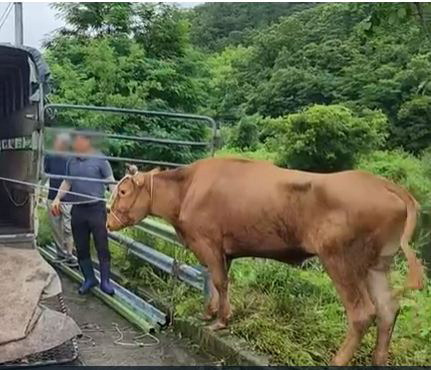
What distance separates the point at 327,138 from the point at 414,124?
65cm

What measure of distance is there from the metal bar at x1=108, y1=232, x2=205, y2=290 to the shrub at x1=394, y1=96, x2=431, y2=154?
150cm

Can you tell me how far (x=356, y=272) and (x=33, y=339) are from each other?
1812 mm

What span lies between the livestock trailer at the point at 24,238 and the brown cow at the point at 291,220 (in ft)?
1.98

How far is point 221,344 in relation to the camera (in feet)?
13.6

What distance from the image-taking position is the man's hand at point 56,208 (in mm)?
4893

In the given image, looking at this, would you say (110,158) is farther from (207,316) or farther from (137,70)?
(207,316)

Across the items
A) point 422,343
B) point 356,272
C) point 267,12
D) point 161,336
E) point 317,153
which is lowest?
point 161,336

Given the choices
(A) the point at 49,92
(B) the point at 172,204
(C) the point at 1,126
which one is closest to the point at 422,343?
(B) the point at 172,204

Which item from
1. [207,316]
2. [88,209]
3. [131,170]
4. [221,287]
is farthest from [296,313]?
[88,209]

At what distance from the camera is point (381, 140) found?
4.12 meters

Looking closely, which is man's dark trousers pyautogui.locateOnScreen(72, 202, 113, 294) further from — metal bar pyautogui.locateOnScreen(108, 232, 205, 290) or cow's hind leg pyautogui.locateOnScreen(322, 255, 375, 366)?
cow's hind leg pyautogui.locateOnScreen(322, 255, 375, 366)

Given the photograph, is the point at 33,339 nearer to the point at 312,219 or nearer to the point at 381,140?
the point at 312,219

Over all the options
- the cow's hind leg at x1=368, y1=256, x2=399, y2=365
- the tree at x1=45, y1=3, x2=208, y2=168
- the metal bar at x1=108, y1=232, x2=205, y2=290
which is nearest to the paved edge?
the metal bar at x1=108, y1=232, x2=205, y2=290

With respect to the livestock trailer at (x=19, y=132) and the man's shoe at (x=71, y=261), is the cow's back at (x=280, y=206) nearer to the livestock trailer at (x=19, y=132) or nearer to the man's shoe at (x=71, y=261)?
the livestock trailer at (x=19, y=132)
